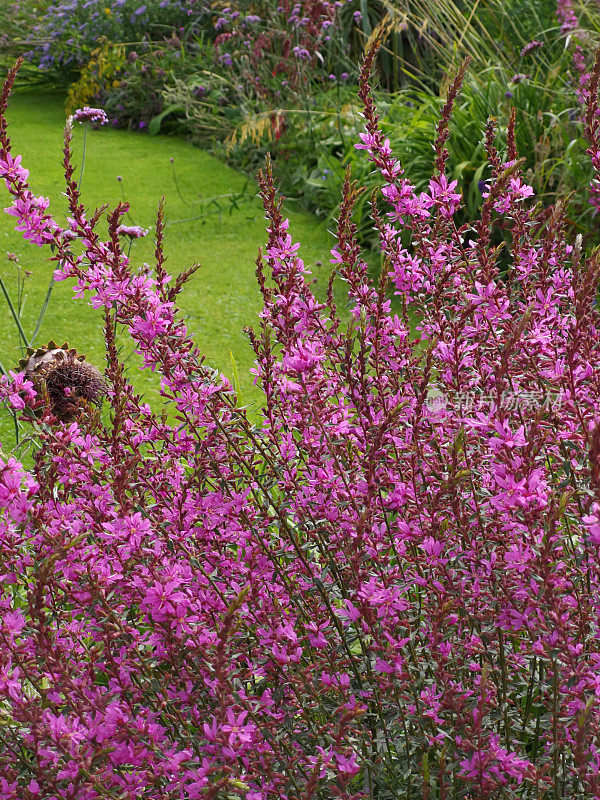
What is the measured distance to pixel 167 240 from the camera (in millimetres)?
7266

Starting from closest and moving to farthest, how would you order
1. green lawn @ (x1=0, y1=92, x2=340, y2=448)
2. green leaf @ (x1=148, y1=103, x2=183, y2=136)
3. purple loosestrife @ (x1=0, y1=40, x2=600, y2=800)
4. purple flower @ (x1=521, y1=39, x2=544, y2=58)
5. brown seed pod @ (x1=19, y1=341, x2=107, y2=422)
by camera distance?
purple loosestrife @ (x1=0, y1=40, x2=600, y2=800), brown seed pod @ (x1=19, y1=341, x2=107, y2=422), green lawn @ (x1=0, y1=92, x2=340, y2=448), purple flower @ (x1=521, y1=39, x2=544, y2=58), green leaf @ (x1=148, y1=103, x2=183, y2=136)

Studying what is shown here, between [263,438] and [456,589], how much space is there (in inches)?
24.7

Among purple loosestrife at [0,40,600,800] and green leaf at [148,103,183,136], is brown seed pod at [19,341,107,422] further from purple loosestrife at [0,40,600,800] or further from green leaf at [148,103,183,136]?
green leaf at [148,103,183,136]

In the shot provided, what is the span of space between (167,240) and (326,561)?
5894 millimetres

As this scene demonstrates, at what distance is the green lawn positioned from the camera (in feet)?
18.6

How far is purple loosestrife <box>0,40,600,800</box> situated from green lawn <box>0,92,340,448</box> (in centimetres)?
280

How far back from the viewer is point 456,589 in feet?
5.05

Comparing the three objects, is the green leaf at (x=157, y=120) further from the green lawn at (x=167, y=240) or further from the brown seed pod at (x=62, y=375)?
the brown seed pod at (x=62, y=375)

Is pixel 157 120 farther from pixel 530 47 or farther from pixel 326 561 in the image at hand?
pixel 326 561

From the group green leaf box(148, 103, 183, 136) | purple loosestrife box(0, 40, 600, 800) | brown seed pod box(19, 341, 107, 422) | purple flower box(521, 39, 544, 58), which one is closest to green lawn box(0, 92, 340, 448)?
green leaf box(148, 103, 183, 136)

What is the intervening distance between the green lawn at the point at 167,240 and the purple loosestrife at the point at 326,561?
2.80m

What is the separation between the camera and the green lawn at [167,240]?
18.6 feet

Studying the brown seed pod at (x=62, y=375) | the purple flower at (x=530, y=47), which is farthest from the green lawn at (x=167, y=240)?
the purple flower at (x=530, y=47)

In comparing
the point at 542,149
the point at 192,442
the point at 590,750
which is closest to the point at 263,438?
the point at 192,442
